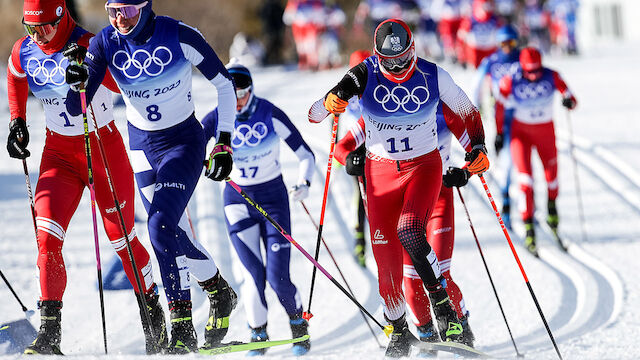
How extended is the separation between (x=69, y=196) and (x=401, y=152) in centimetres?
225

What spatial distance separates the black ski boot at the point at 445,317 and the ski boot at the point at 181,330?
155 cm

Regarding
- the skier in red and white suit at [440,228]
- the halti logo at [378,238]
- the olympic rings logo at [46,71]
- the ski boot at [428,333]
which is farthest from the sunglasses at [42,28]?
the ski boot at [428,333]

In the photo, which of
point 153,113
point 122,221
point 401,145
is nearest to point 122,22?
point 153,113

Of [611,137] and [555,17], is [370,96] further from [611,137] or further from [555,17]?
[555,17]

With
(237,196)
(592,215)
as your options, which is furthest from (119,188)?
(592,215)

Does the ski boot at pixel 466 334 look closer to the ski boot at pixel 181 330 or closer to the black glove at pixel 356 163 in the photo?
the black glove at pixel 356 163

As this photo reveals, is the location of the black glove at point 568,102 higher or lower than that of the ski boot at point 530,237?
higher

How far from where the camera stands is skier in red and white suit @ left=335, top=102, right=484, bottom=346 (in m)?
5.93

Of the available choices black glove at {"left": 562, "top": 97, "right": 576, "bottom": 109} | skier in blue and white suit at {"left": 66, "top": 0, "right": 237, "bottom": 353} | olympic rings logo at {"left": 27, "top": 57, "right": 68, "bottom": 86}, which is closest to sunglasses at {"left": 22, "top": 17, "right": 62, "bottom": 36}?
olympic rings logo at {"left": 27, "top": 57, "right": 68, "bottom": 86}

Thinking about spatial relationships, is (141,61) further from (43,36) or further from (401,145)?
(401,145)

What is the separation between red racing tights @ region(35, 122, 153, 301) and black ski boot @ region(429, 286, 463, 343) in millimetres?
2053

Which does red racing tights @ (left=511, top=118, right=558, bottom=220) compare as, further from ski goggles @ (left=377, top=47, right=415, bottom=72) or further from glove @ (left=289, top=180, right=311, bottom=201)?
ski goggles @ (left=377, top=47, right=415, bottom=72)

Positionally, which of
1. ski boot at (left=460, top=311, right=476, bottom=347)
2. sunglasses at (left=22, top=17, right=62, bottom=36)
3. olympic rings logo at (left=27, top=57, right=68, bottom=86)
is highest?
sunglasses at (left=22, top=17, right=62, bottom=36)

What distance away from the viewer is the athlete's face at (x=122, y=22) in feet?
17.6
